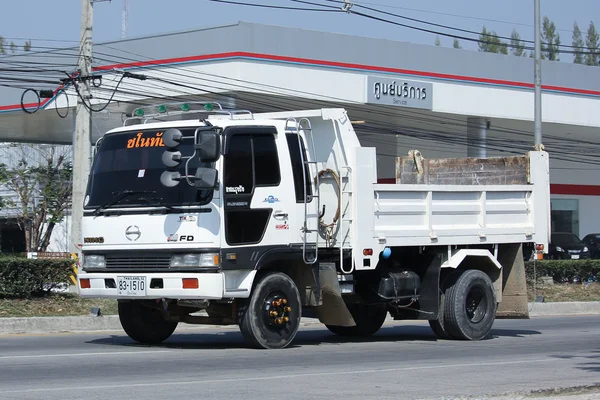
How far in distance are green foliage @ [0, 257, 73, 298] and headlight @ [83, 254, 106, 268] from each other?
493 cm

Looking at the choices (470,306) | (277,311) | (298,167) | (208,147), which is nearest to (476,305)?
(470,306)

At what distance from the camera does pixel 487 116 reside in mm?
36438

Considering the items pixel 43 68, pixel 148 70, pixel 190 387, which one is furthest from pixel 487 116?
pixel 190 387

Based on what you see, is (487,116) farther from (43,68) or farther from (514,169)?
(514,169)

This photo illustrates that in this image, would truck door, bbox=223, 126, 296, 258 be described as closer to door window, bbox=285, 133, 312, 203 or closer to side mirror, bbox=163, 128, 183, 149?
door window, bbox=285, 133, 312, 203

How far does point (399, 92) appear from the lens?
33906 mm

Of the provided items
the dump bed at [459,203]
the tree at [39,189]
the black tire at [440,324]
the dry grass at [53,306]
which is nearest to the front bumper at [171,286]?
the dump bed at [459,203]

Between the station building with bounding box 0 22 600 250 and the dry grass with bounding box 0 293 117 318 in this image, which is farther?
the station building with bounding box 0 22 600 250

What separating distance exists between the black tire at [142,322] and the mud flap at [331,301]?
2068 mm

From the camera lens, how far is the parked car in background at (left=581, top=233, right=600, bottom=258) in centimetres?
4600

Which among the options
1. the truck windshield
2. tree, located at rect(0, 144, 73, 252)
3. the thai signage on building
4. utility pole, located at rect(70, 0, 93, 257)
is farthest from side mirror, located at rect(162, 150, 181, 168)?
tree, located at rect(0, 144, 73, 252)

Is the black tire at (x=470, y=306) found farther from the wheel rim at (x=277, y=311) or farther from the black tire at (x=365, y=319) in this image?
the wheel rim at (x=277, y=311)

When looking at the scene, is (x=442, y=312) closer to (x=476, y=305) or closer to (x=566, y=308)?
(x=476, y=305)

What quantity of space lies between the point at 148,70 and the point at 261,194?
67.8 ft
